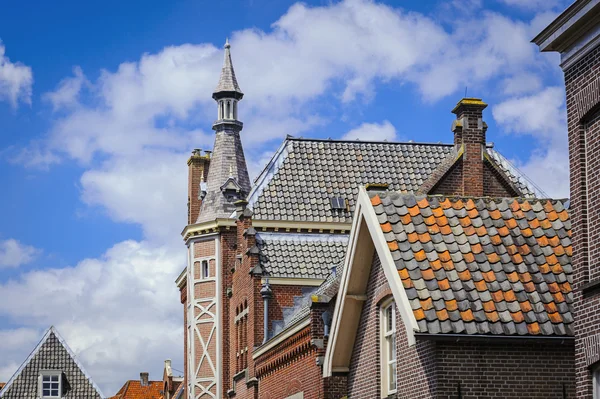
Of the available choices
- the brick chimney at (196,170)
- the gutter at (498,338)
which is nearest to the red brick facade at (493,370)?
the gutter at (498,338)

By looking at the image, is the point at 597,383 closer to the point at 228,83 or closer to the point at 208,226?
the point at 208,226

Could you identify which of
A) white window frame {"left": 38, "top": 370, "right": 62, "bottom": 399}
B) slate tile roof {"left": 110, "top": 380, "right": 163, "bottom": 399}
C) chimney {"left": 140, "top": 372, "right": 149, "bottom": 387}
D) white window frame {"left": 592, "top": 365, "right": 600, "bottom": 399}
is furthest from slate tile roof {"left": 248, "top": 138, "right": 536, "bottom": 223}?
chimney {"left": 140, "top": 372, "right": 149, "bottom": 387}

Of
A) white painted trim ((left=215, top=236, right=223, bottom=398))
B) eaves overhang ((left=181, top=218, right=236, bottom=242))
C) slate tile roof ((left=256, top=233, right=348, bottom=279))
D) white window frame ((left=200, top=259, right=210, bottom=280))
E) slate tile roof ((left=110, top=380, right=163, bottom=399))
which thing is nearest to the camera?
slate tile roof ((left=256, top=233, right=348, bottom=279))

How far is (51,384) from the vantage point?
68125 millimetres

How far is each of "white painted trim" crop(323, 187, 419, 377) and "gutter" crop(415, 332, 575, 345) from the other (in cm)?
29

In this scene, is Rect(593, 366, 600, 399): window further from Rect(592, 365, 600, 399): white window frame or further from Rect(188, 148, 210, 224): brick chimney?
Rect(188, 148, 210, 224): brick chimney

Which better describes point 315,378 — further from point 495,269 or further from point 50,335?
point 50,335

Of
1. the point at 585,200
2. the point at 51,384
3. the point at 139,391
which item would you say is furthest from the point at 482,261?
the point at 139,391

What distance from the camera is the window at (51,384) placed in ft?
222

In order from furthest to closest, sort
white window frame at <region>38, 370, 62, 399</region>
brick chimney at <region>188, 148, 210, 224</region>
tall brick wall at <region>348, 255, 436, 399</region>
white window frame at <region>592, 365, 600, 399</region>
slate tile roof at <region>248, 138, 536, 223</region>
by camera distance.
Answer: white window frame at <region>38, 370, 62, 399</region>
brick chimney at <region>188, 148, 210, 224</region>
slate tile roof at <region>248, 138, 536, 223</region>
tall brick wall at <region>348, 255, 436, 399</region>
white window frame at <region>592, 365, 600, 399</region>

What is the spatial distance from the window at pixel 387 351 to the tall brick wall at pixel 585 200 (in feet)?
17.7

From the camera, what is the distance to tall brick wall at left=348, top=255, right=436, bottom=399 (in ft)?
63.2

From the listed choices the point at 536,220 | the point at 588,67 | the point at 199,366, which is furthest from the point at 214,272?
the point at 588,67

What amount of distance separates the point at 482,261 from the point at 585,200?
2.83 m
